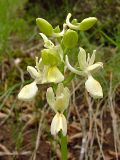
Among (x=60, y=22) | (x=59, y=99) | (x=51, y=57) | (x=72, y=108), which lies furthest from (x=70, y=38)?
(x=60, y=22)

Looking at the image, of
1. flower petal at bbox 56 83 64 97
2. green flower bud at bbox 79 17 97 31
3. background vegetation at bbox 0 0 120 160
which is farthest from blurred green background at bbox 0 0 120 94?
flower petal at bbox 56 83 64 97

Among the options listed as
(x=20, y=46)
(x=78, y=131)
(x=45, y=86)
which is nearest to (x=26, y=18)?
(x=20, y=46)

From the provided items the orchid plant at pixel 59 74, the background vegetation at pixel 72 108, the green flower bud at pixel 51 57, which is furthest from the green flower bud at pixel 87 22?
the background vegetation at pixel 72 108

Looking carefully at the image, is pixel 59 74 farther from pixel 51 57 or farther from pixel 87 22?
pixel 87 22

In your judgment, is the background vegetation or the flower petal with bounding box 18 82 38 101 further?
the background vegetation

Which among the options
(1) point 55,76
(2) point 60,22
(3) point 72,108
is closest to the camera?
(1) point 55,76

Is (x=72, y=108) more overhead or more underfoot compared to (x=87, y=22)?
more underfoot

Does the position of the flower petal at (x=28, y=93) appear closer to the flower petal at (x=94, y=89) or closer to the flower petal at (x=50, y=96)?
the flower petal at (x=50, y=96)

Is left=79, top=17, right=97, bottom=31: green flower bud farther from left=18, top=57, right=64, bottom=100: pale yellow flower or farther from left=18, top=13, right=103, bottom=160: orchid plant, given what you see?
left=18, top=57, right=64, bottom=100: pale yellow flower
